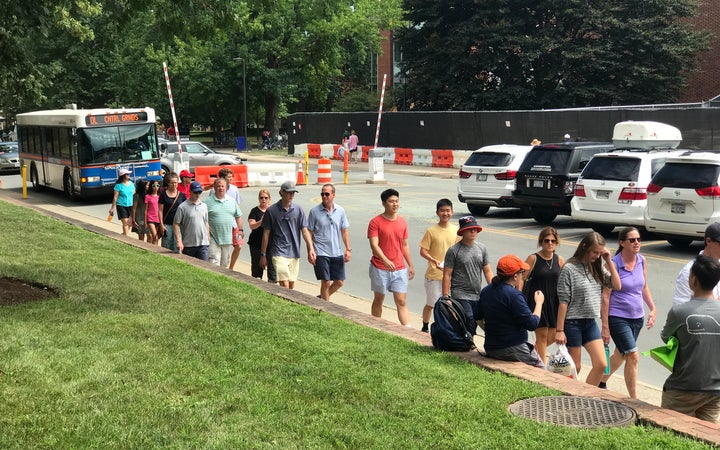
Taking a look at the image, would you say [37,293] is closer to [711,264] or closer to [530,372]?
[530,372]

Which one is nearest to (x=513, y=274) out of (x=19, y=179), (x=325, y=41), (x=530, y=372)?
(x=530, y=372)

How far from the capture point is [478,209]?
2322 centimetres

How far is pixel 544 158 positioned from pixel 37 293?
1292 centimetres

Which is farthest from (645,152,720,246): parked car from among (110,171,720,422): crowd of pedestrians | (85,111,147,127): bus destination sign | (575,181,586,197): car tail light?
(85,111,147,127): bus destination sign

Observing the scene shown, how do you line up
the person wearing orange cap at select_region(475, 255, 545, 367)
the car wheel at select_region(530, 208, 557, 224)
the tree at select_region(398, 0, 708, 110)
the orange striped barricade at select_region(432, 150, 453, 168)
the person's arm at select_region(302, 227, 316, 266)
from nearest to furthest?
the person wearing orange cap at select_region(475, 255, 545, 367) < the person's arm at select_region(302, 227, 316, 266) < the car wheel at select_region(530, 208, 557, 224) < the orange striped barricade at select_region(432, 150, 453, 168) < the tree at select_region(398, 0, 708, 110)

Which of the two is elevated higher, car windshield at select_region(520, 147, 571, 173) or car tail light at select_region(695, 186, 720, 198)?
car windshield at select_region(520, 147, 571, 173)

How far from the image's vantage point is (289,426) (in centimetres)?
584

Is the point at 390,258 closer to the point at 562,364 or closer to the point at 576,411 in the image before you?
the point at 562,364

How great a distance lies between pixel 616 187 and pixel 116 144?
582 inches

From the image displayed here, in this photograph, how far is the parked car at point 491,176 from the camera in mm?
22016

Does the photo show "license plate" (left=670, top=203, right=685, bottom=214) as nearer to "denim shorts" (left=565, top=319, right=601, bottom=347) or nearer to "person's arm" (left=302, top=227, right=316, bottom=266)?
"person's arm" (left=302, top=227, right=316, bottom=266)

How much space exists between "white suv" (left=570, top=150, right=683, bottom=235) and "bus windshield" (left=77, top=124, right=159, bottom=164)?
13.5 meters

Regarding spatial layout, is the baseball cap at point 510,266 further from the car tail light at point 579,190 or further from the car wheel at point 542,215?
the car wheel at point 542,215

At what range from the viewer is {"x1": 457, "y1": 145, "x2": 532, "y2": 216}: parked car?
72.2ft
